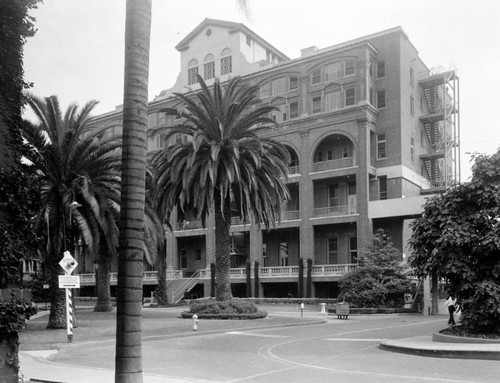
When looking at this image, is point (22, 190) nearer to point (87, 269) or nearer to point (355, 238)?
point (355, 238)

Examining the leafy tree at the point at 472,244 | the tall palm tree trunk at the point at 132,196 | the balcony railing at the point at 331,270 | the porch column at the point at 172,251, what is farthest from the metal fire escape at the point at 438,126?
the tall palm tree trunk at the point at 132,196

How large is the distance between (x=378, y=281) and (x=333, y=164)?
15.6m

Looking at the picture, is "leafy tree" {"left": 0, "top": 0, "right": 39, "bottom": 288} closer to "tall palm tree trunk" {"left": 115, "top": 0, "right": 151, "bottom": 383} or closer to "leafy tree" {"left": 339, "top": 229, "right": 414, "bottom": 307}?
"tall palm tree trunk" {"left": 115, "top": 0, "right": 151, "bottom": 383}

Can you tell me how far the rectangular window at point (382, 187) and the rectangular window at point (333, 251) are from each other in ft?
19.3

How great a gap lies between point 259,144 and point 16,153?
23601mm

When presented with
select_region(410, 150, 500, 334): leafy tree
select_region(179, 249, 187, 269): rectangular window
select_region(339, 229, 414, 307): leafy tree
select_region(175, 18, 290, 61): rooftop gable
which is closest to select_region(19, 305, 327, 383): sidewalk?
select_region(339, 229, 414, 307): leafy tree

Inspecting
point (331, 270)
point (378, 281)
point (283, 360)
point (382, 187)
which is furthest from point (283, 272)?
point (283, 360)

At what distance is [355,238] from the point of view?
55.6 metres

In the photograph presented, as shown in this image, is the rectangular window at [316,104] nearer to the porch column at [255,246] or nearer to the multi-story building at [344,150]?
the multi-story building at [344,150]

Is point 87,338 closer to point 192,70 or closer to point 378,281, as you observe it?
point 378,281

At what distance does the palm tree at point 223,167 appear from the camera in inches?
1291

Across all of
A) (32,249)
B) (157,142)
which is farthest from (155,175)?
(157,142)

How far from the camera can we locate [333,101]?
56000 mm

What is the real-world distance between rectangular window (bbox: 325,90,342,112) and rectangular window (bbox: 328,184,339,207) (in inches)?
283
